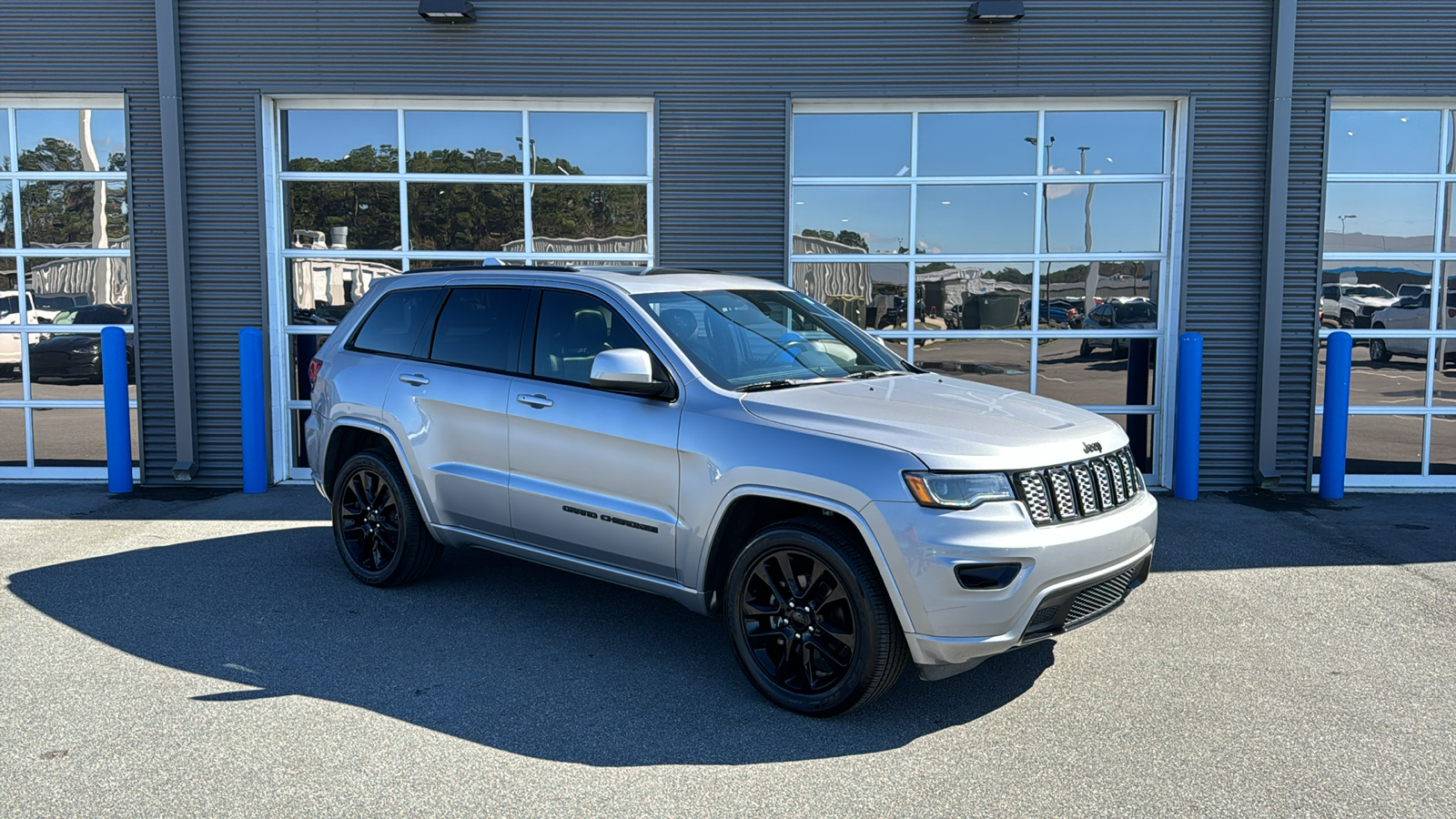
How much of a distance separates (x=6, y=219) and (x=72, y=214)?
60 cm

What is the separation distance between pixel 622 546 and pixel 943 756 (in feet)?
5.64

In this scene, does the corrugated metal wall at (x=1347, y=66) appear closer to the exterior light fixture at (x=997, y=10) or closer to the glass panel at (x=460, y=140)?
the exterior light fixture at (x=997, y=10)

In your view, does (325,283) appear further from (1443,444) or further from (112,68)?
(1443,444)

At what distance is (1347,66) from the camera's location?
9.15m

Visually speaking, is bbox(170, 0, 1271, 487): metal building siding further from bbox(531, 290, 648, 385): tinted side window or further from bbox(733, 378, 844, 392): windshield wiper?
bbox(733, 378, 844, 392): windshield wiper

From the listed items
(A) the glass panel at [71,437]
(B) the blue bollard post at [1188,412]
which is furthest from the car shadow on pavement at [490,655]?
(B) the blue bollard post at [1188,412]

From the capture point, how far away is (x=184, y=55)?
9.37m

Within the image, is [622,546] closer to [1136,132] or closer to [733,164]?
[733,164]

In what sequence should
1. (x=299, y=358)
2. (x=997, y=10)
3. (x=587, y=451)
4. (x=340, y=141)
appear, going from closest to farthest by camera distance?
(x=587, y=451)
(x=997, y=10)
(x=340, y=141)
(x=299, y=358)

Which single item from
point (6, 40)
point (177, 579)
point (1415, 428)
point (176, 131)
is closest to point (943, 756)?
point (177, 579)

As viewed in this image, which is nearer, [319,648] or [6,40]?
[319,648]

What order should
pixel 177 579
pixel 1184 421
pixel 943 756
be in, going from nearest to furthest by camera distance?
1. pixel 943 756
2. pixel 177 579
3. pixel 1184 421

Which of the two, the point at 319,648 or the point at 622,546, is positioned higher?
the point at 622,546

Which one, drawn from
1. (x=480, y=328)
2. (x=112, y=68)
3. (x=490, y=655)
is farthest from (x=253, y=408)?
(x=490, y=655)
